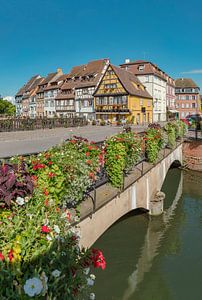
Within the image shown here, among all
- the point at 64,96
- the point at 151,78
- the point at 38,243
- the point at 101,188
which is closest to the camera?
the point at 38,243

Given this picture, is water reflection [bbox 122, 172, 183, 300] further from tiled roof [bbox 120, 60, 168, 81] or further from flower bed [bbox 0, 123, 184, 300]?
tiled roof [bbox 120, 60, 168, 81]

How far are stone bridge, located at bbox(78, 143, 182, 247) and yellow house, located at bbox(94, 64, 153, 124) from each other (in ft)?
102

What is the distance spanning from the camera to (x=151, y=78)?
1992 inches

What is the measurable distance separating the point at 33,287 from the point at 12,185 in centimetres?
155

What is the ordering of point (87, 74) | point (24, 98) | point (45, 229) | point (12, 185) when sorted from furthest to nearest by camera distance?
point (24, 98) < point (87, 74) < point (12, 185) < point (45, 229)

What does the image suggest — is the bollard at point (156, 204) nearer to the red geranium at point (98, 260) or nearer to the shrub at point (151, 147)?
the shrub at point (151, 147)

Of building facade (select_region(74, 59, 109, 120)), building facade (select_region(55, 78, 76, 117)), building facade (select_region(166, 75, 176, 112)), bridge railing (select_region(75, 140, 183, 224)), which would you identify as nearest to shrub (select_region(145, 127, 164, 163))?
bridge railing (select_region(75, 140, 183, 224))

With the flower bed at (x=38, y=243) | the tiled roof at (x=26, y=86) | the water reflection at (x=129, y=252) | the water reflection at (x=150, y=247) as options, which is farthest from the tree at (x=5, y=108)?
the flower bed at (x=38, y=243)

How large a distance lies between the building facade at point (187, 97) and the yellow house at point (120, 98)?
1074 inches

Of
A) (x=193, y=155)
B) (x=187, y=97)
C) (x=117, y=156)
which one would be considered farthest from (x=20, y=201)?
(x=187, y=97)

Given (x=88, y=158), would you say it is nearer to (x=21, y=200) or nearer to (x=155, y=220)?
(x=21, y=200)

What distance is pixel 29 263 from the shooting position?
112 inches

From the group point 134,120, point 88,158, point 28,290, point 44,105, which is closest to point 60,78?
point 44,105

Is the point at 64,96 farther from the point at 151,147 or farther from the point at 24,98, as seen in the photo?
the point at 151,147
